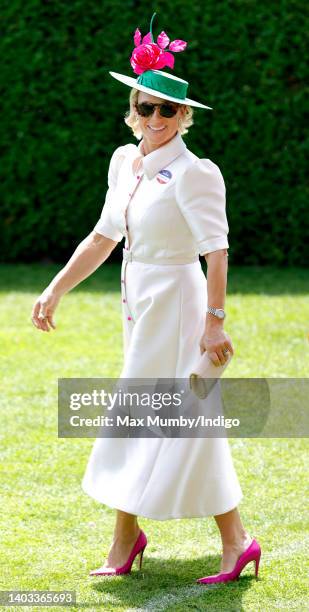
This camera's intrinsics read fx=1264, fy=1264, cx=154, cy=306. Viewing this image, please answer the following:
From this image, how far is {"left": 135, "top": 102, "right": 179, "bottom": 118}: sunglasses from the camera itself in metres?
4.39

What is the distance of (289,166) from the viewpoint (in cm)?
1150

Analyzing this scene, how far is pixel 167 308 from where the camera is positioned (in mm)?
4422

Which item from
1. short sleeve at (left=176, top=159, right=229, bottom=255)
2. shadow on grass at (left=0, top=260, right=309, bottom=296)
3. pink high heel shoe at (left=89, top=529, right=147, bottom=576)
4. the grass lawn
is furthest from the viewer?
shadow on grass at (left=0, top=260, right=309, bottom=296)

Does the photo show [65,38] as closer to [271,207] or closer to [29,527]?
[271,207]

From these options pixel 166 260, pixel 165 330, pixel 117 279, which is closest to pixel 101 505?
pixel 165 330

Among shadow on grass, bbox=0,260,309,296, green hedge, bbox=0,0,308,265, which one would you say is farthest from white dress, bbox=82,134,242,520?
green hedge, bbox=0,0,308,265

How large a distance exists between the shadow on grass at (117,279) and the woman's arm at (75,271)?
5.59m

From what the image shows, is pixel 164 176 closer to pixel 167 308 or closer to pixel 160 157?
pixel 160 157

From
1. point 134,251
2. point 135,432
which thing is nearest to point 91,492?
point 135,432

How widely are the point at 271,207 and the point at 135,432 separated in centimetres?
730

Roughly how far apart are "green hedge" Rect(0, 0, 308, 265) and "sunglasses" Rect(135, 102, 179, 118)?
7.08 m

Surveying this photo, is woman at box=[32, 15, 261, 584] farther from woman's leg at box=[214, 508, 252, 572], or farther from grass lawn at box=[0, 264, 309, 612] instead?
grass lawn at box=[0, 264, 309, 612]

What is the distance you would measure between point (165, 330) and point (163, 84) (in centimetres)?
85

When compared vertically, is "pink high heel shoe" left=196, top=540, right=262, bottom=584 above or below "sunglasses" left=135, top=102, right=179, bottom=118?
below
